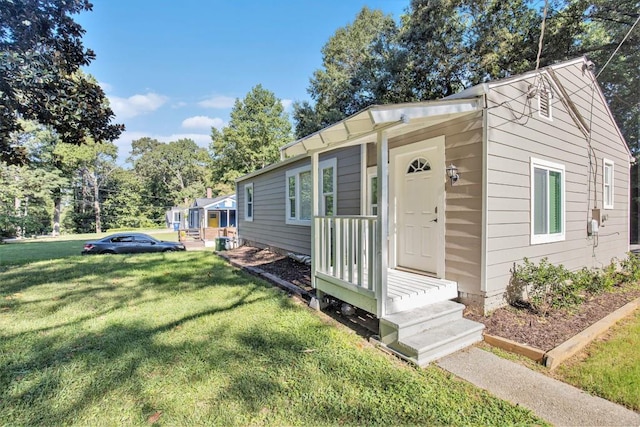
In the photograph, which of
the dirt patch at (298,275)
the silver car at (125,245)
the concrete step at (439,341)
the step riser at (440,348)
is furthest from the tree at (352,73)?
the step riser at (440,348)

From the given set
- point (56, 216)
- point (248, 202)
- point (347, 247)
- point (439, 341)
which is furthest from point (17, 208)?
point (439, 341)

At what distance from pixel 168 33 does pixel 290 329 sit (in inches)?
386

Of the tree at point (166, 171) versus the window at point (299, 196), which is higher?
the tree at point (166, 171)

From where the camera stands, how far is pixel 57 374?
2.79 metres

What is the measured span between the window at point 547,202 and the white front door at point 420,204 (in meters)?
1.45

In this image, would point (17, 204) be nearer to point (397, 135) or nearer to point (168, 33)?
point (168, 33)

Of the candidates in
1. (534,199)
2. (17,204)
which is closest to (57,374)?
(534,199)

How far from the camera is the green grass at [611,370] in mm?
2494

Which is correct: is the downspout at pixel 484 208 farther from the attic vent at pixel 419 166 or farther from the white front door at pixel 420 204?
the attic vent at pixel 419 166

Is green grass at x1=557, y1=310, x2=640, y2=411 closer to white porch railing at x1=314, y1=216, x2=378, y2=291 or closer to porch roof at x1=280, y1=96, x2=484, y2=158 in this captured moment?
white porch railing at x1=314, y1=216, x2=378, y2=291

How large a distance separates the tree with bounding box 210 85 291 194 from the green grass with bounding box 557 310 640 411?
2672 cm

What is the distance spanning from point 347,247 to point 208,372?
2088 mm

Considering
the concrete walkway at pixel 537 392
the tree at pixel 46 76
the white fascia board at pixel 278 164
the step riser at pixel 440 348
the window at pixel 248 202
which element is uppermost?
the tree at pixel 46 76

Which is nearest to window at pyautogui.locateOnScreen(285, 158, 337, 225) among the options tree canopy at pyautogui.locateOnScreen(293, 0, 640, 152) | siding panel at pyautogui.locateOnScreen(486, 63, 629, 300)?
siding panel at pyautogui.locateOnScreen(486, 63, 629, 300)
